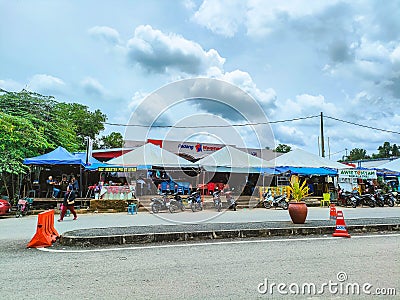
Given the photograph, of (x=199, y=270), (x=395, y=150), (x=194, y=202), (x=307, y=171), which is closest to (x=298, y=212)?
(x=199, y=270)

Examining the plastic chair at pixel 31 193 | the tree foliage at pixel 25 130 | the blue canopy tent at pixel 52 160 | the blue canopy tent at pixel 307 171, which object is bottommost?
the plastic chair at pixel 31 193

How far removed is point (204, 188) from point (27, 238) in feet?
47.4

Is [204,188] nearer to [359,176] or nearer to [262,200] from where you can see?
[262,200]

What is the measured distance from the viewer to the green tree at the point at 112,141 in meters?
40.9

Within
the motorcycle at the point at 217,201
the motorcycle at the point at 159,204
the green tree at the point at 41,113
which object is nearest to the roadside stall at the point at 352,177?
the motorcycle at the point at 217,201

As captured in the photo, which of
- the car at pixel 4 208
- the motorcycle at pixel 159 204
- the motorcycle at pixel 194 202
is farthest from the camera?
the motorcycle at pixel 194 202

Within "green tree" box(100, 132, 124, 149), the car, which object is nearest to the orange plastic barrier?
the car

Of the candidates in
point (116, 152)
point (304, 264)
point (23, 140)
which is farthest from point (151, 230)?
point (116, 152)

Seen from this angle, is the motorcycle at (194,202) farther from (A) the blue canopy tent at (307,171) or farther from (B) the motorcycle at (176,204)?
(A) the blue canopy tent at (307,171)

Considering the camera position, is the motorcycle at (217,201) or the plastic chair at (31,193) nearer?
the motorcycle at (217,201)

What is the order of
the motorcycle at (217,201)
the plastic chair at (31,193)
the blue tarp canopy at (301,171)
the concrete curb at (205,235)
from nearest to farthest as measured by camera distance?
1. the concrete curb at (205,235)
2. the motorcycle at (217,201)
3. the plastic chair at (31,193)
4. the blue tarp canopy at (301,171)

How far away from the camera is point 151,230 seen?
9.15 metres

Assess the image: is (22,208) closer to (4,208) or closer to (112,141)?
(4,208)

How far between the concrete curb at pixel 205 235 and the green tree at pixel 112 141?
3335 centimetres
